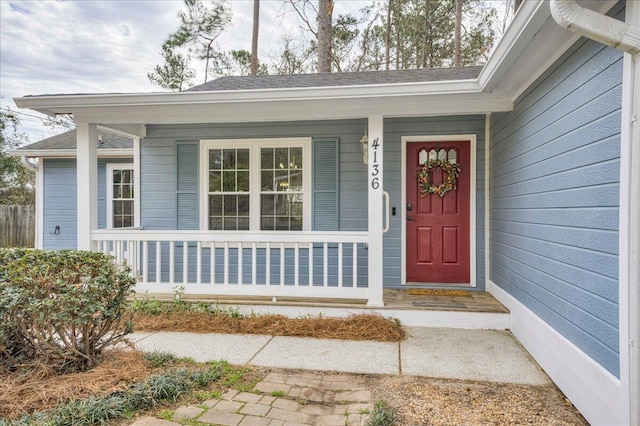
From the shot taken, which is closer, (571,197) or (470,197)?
(571,197)

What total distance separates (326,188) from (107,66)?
43.0 feet

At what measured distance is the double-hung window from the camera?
5176 mm

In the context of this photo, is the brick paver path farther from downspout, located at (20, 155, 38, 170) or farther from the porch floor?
downspout, located at (20, 155, 38, 170)

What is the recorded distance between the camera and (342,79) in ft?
19.2

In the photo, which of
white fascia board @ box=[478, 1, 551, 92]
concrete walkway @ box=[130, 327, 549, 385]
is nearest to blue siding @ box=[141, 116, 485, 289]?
concrete walkway @ box=[130, 327, 549, 385]

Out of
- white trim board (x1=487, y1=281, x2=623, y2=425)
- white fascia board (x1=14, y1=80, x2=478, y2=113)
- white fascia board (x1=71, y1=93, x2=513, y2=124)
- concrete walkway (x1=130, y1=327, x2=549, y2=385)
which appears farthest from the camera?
white fascia board (x1=71, y1=93, x2=513, y2=124)

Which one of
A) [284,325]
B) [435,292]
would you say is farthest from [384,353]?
[435,292]

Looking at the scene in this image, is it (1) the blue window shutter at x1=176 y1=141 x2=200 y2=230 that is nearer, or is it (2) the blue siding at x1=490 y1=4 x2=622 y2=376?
(2) the blue siding at x1=490 y1=4 x2=622 y2=376

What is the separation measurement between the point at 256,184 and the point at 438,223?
251 cm

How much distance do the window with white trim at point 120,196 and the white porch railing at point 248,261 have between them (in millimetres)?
2016

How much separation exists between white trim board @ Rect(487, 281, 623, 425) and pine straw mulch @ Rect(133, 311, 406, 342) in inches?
43.0

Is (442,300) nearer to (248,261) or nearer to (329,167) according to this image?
(329,167)

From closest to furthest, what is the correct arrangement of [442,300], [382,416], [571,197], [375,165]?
[382,416]
[571,197]
[375,165]
[442,300]

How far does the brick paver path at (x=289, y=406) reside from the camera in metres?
2.11
